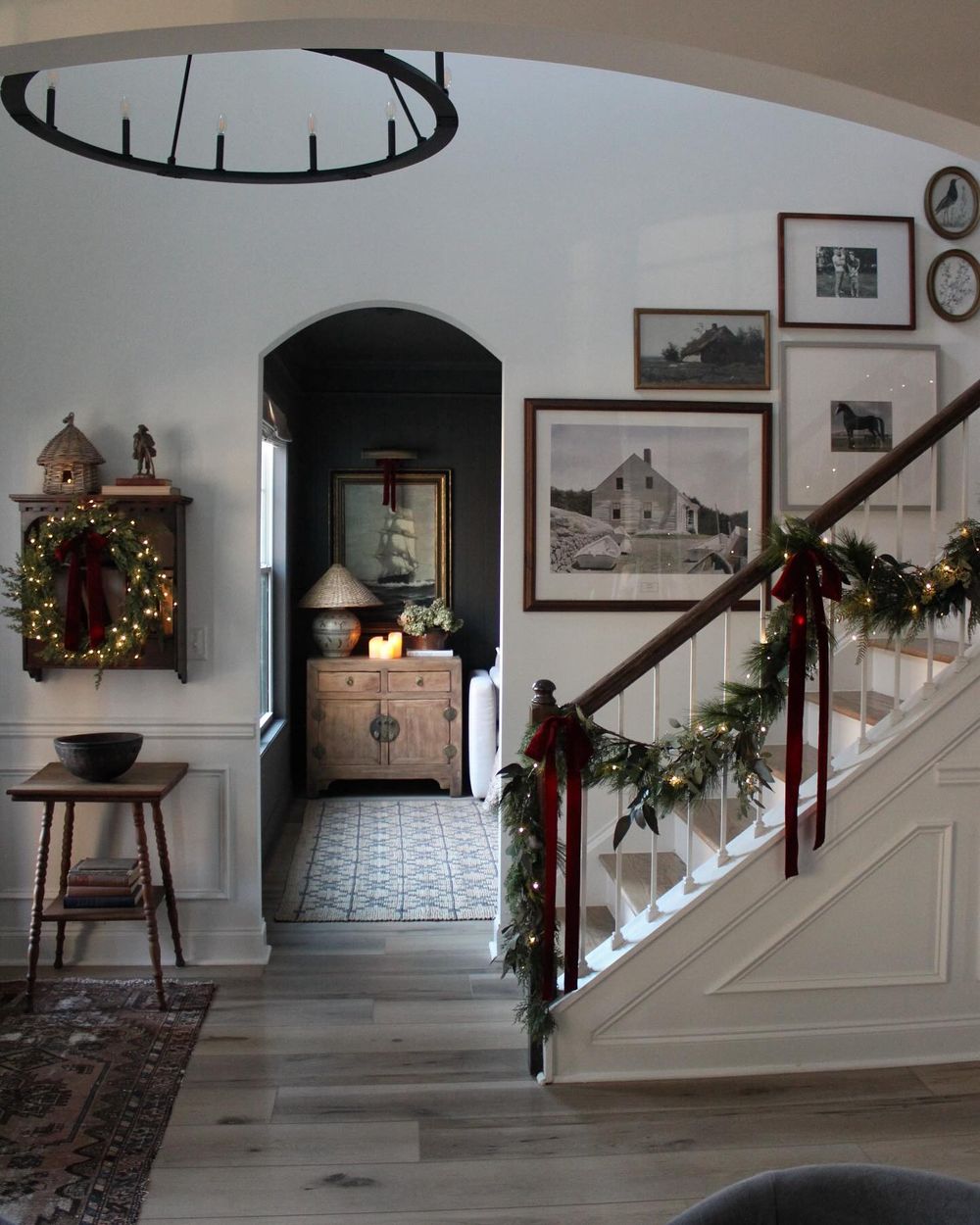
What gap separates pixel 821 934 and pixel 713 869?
0.38m

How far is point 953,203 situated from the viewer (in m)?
4.23

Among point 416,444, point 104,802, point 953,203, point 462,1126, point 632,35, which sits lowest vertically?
point 462,1126

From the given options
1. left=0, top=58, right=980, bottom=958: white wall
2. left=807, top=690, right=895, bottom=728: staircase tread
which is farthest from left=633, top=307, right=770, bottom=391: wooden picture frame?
left=807, top=690, right=895, bottom=728: staircase tread

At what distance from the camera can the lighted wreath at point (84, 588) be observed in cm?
389

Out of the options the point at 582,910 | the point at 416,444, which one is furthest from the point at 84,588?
the point at 416,444

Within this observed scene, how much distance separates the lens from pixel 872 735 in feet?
11.0

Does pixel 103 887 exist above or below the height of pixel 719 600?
below

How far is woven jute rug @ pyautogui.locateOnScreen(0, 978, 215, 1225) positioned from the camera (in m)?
2.64

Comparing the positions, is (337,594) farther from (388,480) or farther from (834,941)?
(834,941)

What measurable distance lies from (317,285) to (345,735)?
341 centimetres

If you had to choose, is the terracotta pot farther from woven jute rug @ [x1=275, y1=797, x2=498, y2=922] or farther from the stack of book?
the stack of book

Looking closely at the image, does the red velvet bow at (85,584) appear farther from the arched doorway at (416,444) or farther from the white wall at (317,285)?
the arched doorway at (416,444)

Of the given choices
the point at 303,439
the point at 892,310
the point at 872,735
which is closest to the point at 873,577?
the point at 872,735

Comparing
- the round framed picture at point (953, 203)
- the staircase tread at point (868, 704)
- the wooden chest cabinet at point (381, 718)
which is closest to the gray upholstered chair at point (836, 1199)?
the staircase tread at point (868, 704)
